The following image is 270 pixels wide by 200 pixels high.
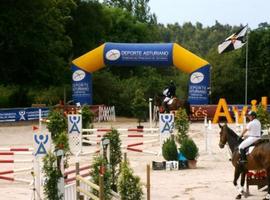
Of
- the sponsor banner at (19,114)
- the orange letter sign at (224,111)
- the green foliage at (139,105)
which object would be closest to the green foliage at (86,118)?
the green foliage at (139,105)

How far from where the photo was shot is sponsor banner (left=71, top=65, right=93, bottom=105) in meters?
38.7

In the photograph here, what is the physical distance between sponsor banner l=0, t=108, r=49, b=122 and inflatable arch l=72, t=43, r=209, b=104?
2.66 m

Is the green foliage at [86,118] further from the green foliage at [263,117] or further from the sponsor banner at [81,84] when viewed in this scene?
the sponsor banner at [81,84]

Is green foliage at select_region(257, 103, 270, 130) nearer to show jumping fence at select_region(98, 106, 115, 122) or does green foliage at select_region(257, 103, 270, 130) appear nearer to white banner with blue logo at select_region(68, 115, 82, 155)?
white banner with blue logo at select_region(68, 115, 82, 155)

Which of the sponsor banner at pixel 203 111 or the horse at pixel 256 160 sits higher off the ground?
the sponsor banner at pixel 203 111

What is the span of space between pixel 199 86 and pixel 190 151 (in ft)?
53.5

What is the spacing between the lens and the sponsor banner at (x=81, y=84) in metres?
38.7

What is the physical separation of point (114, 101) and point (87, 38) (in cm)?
1251

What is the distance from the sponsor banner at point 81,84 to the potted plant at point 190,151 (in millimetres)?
18250

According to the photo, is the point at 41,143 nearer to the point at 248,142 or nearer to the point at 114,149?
the point at 114,149

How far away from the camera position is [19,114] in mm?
38969

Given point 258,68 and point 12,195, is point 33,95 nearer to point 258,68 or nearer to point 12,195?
point 258,68

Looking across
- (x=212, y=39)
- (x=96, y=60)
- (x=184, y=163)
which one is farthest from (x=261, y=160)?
(x=212, y=39)

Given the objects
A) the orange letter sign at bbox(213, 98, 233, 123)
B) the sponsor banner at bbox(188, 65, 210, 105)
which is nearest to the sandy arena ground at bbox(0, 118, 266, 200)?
the orange letter sign at bbox(213, 98, 233, 123)
